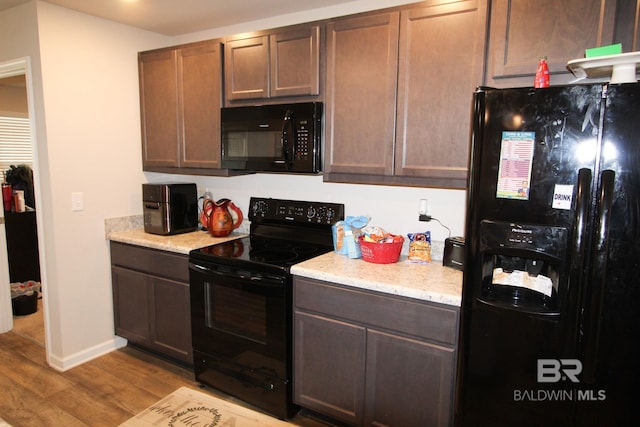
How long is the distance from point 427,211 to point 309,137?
824mm

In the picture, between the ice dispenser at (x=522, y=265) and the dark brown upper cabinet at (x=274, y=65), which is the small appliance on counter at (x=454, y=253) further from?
the dark brown upper cabinet at (x=274, y=65)

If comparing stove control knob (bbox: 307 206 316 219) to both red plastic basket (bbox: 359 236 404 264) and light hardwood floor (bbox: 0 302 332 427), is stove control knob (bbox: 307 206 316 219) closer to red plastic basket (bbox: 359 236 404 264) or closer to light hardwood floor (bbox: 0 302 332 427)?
red plastic basket (bbox: 359 236 404 264)

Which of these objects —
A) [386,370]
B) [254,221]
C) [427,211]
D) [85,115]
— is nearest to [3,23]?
[85,115]

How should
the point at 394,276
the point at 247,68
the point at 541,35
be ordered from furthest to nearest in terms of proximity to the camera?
the point at 247,68 < the point at 394,276 < the point at 541,35

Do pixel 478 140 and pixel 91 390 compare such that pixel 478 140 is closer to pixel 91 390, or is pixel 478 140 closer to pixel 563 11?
pixel 563 11

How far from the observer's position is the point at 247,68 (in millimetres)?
2621

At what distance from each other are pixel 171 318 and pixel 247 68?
1750mm

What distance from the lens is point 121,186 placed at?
124 inches

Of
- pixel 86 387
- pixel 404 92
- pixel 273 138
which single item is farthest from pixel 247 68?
pixel 86 387

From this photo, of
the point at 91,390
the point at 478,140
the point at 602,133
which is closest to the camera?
the point at 602,133

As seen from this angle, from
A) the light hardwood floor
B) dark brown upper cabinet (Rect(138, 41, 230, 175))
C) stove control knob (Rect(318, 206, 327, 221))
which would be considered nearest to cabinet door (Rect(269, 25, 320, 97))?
dark brown upper cabinet (Rect(138, 41, 230, 175))

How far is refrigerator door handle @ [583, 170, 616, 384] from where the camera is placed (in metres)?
1.37

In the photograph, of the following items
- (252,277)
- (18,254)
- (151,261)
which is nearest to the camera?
(252,277)

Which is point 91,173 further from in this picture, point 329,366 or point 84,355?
point 329,366
